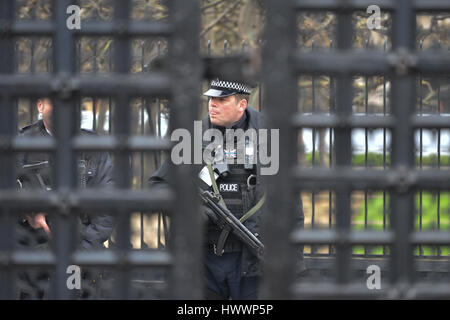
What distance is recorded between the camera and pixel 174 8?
6.06 feet

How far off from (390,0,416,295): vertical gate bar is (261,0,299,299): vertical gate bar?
10.8 inches

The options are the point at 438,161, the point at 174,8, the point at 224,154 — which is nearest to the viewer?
the point at 174,8

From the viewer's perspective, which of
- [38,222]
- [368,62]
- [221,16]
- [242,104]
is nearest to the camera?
[368,62]

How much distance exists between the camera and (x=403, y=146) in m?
1.86

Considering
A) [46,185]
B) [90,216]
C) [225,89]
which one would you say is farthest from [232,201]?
[46,185]

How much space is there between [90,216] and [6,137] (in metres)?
2.60

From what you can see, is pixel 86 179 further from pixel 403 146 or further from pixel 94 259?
pixel 403 146

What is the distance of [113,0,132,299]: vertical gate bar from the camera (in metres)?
1.84

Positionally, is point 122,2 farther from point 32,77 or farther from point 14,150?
point 14,150

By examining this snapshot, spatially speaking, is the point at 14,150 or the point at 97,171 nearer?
the point at 14,150

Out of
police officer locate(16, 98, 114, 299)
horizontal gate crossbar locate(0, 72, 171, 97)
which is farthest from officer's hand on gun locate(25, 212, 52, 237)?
horizontal gate crossbar locate(0, 72, 171, 97)

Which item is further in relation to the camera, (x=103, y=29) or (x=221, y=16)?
(x=221, y=16)
